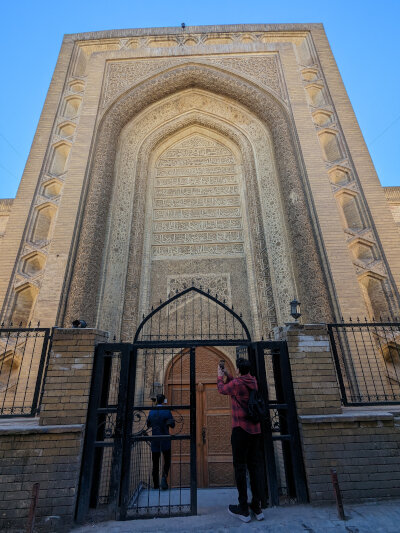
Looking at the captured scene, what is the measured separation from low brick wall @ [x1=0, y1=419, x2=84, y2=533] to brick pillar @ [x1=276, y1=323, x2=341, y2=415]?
6.66 ft

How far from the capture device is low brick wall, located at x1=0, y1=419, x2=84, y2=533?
2.48 m

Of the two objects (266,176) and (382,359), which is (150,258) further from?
(382,359)

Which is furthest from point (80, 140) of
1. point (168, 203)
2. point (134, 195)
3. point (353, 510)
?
point (353, 510)

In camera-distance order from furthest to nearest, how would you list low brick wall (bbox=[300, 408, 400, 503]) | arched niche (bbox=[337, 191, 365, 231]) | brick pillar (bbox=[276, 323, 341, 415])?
arched niche (bbox=[337, 191, 365, 231]) → brick pillar (bbox=[276, 323, 341, 415]) → low brick wall (bbox=[300, 408, 400, 503])

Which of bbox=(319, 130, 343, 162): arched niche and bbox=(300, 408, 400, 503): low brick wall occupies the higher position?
bbox=(319, 130, 343, 162): arched niche

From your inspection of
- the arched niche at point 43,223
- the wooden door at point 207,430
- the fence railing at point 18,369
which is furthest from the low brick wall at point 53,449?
the arched niche at point 43,223

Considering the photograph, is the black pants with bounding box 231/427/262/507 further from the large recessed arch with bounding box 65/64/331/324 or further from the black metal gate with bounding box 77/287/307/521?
the large recessed arch with bounding box 65/64/331/324

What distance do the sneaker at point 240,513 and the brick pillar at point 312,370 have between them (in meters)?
0.92

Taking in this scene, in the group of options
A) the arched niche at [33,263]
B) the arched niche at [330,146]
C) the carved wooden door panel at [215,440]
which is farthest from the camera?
the arched niche at [330,146]

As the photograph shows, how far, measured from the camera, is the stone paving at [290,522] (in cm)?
228

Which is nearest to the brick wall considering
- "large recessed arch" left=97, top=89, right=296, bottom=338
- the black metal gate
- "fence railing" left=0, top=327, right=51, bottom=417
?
the black metal gate

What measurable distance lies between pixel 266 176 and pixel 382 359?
14.7 ft

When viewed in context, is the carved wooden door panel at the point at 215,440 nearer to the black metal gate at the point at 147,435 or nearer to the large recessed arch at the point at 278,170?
the black metal gate at the point at 147,435

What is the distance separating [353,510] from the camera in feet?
8.35
